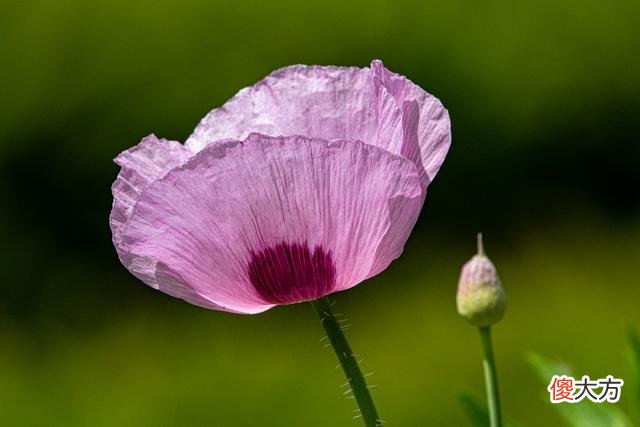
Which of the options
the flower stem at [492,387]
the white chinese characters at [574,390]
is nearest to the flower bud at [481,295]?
the flower stem at [492,387]

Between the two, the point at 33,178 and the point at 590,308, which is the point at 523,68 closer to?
the point at 590,308

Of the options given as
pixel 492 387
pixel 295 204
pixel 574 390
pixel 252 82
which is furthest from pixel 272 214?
pixel 252 82

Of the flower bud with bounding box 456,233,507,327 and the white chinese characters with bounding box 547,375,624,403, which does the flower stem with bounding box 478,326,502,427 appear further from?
the white chinese characters with bounding box 547,375,624,403

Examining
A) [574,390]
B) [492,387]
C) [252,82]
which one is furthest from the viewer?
[252,82]

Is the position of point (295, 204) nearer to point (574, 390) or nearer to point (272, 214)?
point (272, 214)

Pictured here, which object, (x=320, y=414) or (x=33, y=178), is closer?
(x=320, y=414)

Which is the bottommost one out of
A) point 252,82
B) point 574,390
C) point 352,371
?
point 574,390

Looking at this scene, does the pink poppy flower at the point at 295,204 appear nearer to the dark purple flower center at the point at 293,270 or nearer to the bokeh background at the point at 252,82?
the dark purple flower center at the point at 293,270

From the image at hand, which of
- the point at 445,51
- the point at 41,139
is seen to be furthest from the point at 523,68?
the point at 41,139
